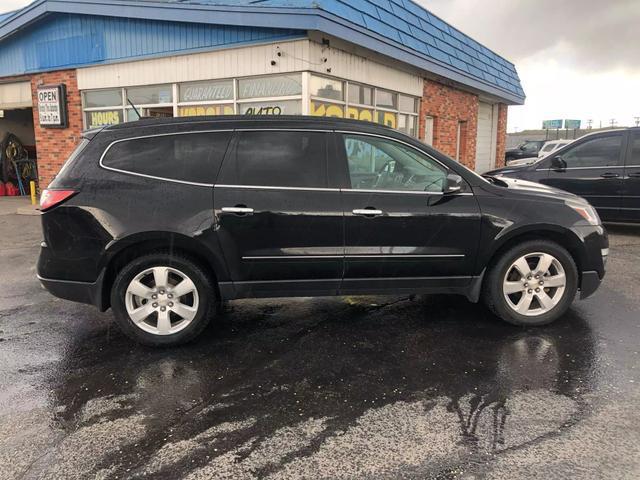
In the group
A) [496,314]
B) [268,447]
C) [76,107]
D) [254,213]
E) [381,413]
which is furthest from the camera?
[76,107]

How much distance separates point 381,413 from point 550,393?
3.77 ft

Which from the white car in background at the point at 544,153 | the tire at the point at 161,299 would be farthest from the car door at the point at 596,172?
the tire at the point at 161,299

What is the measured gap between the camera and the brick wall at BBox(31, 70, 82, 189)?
500 inches

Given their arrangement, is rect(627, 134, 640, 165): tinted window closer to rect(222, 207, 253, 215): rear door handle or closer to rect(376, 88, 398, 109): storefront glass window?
rect(376, 88, 398, 109): storefront glass window

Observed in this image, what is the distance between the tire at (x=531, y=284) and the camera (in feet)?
13.8

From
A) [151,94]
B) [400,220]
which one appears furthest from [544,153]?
[400,220]

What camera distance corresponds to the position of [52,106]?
12.8 meters

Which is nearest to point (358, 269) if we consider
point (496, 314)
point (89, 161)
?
Result: point (496, 314)

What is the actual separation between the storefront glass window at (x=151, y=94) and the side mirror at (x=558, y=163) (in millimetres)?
8104

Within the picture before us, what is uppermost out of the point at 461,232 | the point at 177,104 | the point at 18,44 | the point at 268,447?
the point at 18,44

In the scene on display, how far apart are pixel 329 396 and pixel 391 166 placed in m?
1.99

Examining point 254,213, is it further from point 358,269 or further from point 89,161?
point 89,161

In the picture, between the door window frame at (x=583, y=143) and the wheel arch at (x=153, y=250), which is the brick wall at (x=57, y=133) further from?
the door window frame at (x=583, y=143)

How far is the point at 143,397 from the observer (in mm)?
3238
